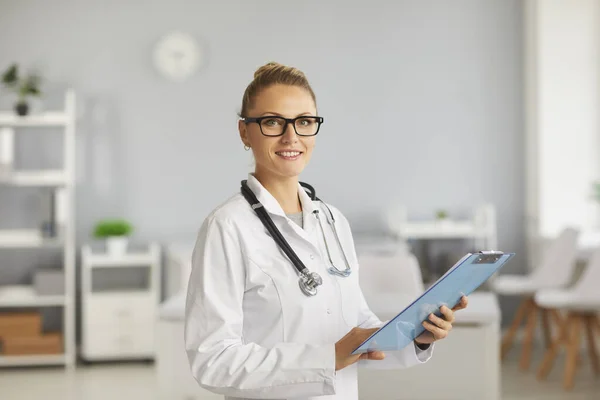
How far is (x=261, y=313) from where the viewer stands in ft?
4.76

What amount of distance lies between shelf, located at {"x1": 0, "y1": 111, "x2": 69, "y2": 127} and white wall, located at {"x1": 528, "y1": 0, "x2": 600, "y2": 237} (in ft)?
10.4

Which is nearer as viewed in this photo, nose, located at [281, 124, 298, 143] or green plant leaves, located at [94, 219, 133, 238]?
nose, located at [281, 124, 298, 143]

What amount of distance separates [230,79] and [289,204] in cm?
491

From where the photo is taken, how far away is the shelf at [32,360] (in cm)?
582

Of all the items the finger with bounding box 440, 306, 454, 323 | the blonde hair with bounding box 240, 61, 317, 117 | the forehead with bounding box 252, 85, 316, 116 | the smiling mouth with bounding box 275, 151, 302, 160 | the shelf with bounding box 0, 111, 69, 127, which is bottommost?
the finger with bounding box 440, 306, 454, 323

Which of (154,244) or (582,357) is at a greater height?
(154,244)

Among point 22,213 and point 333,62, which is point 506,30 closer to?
point 333,62

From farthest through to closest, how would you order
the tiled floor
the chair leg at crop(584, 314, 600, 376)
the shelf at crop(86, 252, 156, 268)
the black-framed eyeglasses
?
the shelf at crop(86, 252, 156, 268), the chair leg at crop(584, 314, 600, 376), the tiled floor, the black-framed eyeglasses

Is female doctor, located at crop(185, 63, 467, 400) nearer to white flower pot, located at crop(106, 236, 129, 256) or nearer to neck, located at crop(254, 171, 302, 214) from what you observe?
neck, located at crop(254, 171, 302, 214)

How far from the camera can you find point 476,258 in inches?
55.4

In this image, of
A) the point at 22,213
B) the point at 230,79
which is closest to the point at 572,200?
the point at 230,79

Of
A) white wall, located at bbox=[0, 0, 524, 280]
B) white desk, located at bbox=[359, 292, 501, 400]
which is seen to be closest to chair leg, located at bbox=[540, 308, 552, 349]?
white wall, located at bbox=[0, 0, 524, 280]

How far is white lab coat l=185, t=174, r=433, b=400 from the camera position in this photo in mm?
1380

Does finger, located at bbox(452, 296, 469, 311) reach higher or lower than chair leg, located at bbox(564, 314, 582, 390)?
higher
